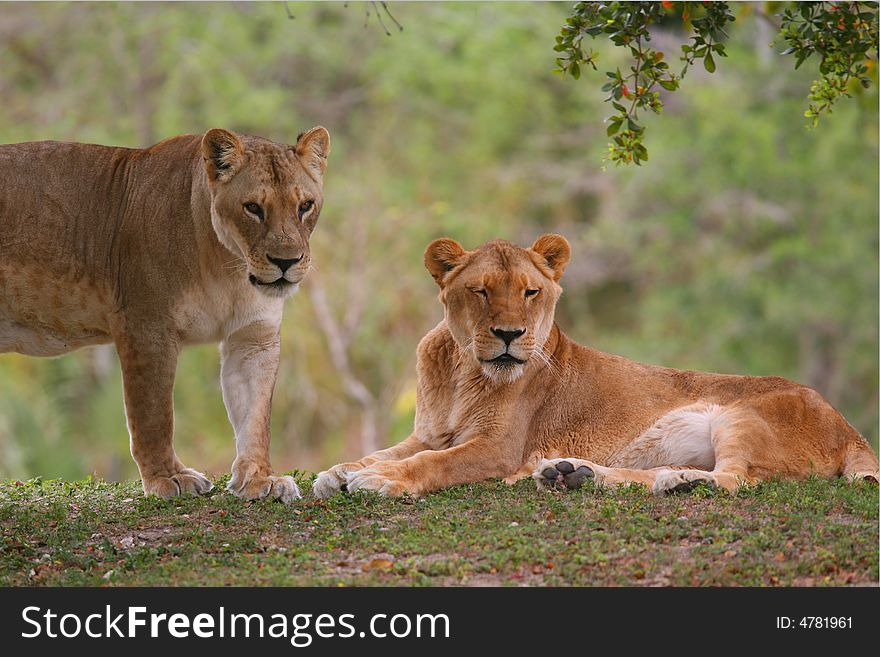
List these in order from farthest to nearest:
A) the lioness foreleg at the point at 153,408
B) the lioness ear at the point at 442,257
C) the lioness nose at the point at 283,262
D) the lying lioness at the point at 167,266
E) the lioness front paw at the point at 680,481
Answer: the lioness ear at the point at 442,257 < the lioness foreleg at the point at 153,408 < the lying lioness at the point at 167,266 < the lioness nose at the point at 283,262 < the lioness front paw at the point at 680,481

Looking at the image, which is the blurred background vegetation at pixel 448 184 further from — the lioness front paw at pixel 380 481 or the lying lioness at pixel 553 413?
the lioness front paw at pixel 380 481

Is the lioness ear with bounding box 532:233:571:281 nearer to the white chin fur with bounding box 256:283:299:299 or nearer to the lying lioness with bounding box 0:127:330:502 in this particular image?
the lying lioness with bounding box 0:127:330:502

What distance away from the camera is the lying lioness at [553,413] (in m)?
→ 5.56

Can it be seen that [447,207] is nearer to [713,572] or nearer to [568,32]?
[568,32]

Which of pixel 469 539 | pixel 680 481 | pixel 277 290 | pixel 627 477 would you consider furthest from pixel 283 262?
pixel 680 481

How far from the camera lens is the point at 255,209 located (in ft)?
18.1

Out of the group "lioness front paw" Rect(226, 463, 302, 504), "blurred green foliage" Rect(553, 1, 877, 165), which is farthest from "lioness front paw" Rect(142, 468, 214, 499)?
"blurred green foliage" Rect(553, 1, 877, 165)

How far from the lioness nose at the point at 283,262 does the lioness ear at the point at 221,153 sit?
0.45m

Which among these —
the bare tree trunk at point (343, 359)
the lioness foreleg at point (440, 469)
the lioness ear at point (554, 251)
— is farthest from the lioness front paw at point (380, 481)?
the bare tree trunk at point (343, 359)

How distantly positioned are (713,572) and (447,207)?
12.7 m

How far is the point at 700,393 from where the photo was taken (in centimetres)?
612

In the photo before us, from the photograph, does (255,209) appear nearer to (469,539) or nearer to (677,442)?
(469,539)
